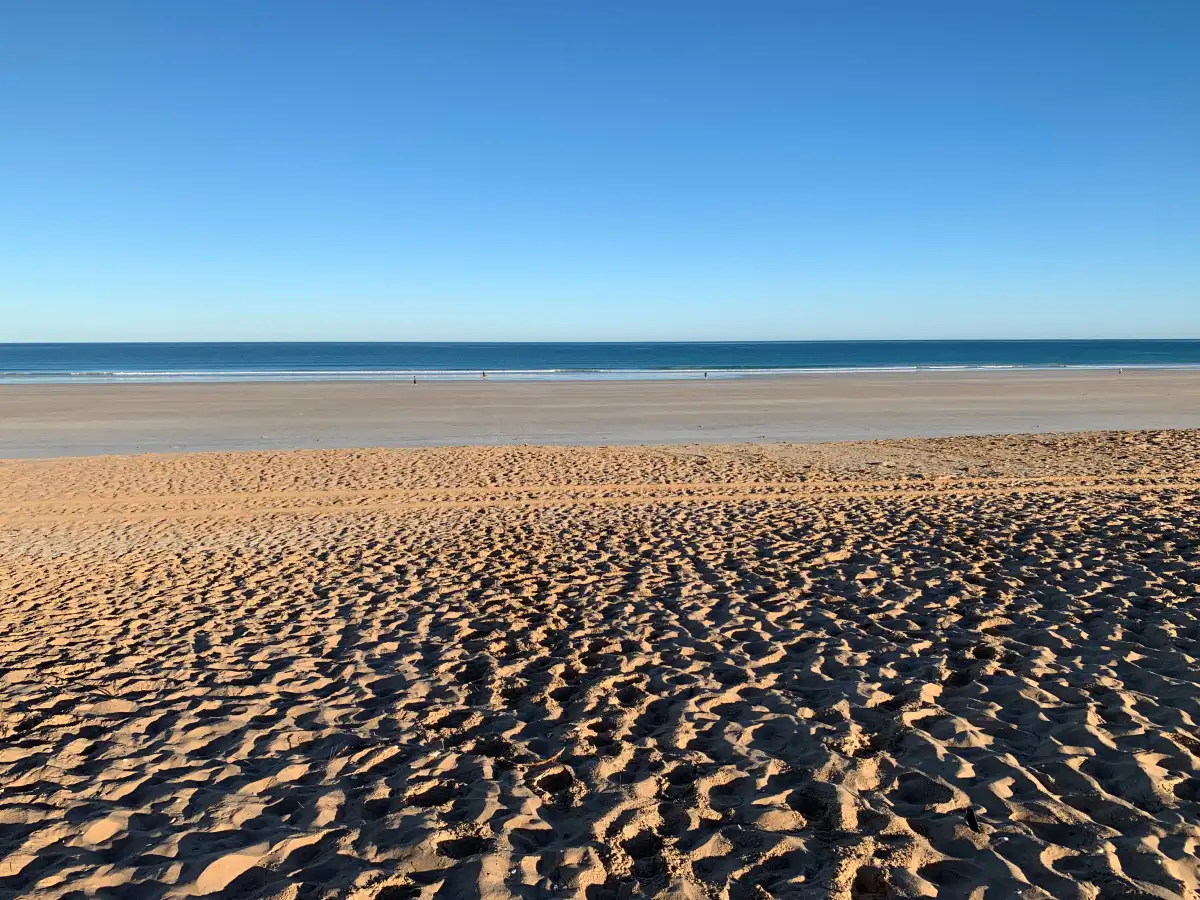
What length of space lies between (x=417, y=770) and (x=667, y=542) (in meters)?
5.26

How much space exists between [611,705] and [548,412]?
72.6ft

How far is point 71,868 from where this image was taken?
3.29 metres

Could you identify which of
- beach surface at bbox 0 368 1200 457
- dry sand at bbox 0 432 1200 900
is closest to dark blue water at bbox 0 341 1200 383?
beach surface at bbox 0 368 1200 457

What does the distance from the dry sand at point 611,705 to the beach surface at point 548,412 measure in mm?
10083

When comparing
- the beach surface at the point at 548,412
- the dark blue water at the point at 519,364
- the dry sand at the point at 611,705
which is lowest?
the dry sand at the point at 611,705

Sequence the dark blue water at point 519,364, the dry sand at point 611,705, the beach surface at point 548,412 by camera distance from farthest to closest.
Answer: the dark blue water at point 519,364 → the beach surface at point 548,412 → the dry sand at point 611,705

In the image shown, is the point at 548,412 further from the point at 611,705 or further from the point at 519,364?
the point at 519,364

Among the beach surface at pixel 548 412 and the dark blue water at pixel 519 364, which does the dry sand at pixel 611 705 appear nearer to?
the beach surface at pixel 548 412

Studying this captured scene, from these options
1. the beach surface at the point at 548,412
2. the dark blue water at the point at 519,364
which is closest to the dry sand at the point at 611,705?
the beach surface at the point at 548,412

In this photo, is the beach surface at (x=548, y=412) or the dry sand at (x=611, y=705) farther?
the beach surface at (x=548, y=412)

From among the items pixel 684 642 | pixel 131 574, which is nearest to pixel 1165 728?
pixel 684 642

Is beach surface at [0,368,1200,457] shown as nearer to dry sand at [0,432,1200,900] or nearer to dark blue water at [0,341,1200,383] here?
dry sand at [0,432,1200,900]

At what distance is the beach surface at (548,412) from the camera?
65.7 ft

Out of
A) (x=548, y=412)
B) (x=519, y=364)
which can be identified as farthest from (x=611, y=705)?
(x=519, y=364)
